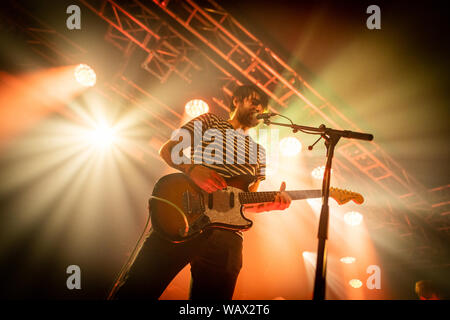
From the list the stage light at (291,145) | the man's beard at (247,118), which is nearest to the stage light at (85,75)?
the man's beard at (247,118)

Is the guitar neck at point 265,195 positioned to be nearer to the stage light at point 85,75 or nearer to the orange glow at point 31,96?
the stage light at point 85,75

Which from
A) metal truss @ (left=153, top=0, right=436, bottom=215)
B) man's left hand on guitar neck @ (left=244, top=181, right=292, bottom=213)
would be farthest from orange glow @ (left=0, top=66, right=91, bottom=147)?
man's left hand on guitar neck @ (left=244, top=181, right=292, bottom=213)

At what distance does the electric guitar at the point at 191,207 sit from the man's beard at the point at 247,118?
762mm

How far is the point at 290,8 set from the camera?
477 centimetres

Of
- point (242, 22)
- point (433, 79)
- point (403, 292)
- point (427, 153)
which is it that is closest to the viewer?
point (242, 22)

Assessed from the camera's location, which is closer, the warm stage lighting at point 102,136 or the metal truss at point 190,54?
the metal truss at point 190,54

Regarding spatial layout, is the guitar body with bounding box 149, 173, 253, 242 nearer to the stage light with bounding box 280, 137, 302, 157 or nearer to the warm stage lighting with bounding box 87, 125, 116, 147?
the stage light with bounding box 280, 137, 302, 157

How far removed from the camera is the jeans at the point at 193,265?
5.81 feet

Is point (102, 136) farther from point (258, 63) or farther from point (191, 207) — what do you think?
point (191, 207)

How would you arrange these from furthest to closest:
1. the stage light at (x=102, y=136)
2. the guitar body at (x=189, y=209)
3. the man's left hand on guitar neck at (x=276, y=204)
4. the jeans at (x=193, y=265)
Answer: the stage light at (x=102, y=136) → the man's left hand on guitar neck at (x=276, y=204) → the guitar body at (x=189, y=209) → the jeans at (x=193, y=265)

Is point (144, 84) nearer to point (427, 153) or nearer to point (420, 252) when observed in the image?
point (427, 153)

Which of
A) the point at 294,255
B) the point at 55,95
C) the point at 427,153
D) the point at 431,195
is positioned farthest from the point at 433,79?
the point at 55,95

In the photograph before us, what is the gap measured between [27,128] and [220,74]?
370cm

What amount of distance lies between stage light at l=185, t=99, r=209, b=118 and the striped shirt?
274 cm
